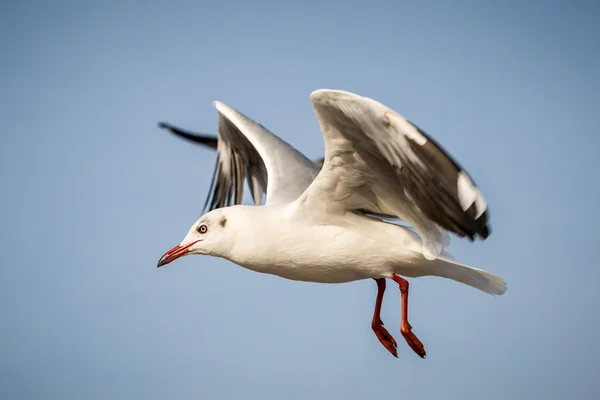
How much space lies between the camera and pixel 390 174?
19.9 feet

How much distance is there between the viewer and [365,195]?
253 inches

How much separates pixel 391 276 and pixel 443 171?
5.62ft

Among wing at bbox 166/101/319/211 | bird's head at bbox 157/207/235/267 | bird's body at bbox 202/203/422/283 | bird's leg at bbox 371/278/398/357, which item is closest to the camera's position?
bird's body at bbox 202/203/422/283

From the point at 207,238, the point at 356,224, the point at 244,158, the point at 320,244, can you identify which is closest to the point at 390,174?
the point at 356,224

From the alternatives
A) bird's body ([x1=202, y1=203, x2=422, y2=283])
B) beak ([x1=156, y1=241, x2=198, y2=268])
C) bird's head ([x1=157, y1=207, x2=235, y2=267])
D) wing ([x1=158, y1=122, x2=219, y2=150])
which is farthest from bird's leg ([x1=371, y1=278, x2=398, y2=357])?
wing ([x1=158, y1=122, x2=219, y2=150])

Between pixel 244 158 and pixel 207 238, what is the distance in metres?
2.86

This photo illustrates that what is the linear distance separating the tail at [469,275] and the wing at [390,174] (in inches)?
7.3

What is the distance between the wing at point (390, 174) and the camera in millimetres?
5152

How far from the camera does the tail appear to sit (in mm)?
6512

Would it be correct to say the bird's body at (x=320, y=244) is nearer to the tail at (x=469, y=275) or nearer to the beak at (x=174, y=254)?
the tail at (x=469, y=275)

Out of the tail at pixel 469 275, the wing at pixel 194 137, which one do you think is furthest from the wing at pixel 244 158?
the tail at pixel 469 275

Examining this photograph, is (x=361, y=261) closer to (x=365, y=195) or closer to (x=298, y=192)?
(x=365, y=195)

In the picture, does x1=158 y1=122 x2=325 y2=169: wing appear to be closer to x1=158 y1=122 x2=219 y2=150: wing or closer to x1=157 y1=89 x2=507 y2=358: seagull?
x1=158 y1=122 x2=219 y2=150: wing

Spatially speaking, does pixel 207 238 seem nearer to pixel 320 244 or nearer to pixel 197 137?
pixel 320 244
